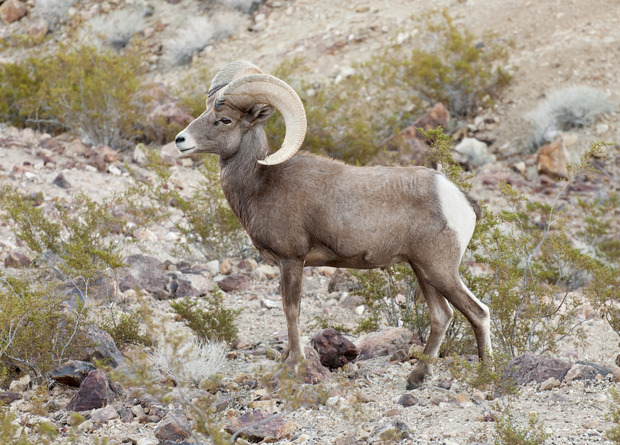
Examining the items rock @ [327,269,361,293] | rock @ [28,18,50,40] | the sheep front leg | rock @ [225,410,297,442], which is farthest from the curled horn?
rock @ [28,18,50,40]

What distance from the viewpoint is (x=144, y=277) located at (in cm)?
867

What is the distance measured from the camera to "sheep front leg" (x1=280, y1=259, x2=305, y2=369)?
19.5 feet

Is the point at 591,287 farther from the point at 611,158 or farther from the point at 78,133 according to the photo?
the point at 78,133

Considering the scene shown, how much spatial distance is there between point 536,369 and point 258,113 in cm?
302

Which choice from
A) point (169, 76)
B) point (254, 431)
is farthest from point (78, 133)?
point (254, 431)

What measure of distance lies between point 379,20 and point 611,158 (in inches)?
287

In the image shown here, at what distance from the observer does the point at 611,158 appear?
598 inches

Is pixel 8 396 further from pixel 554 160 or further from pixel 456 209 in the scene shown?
pixel 554 160

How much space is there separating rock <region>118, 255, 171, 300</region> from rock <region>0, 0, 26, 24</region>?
58.4ft

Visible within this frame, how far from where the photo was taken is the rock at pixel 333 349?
6508 mm

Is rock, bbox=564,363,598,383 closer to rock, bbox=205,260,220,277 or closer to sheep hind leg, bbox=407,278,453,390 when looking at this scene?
sheep hind leg, bbox=407,278,453,390

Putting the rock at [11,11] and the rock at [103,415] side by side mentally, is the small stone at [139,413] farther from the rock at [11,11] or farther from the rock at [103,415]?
the rock at [11,11]

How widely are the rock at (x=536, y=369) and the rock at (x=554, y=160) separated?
30.6 ft

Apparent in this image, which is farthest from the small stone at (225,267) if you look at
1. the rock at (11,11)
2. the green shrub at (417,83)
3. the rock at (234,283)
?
the rock at (11,11)
